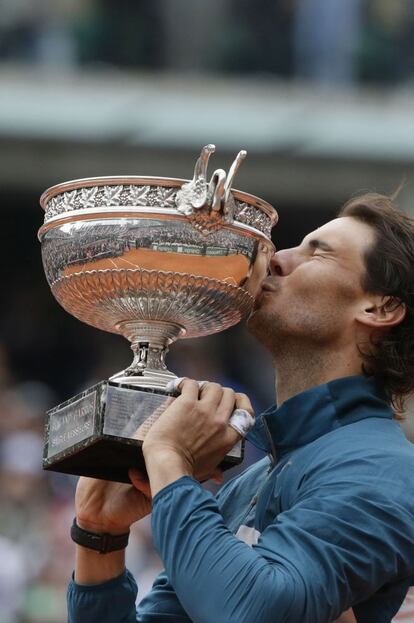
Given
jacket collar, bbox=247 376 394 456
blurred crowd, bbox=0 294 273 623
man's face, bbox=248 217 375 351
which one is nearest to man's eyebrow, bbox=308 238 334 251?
man's face, bbox=248 217 375 351

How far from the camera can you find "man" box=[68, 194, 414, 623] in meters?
2.78

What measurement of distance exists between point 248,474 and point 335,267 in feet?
1.60

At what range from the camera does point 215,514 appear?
9.34ft

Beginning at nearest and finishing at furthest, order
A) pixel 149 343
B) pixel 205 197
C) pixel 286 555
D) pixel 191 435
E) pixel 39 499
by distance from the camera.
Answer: pixel 286 555 < pixel 191 435 < pixel 205 197 < pixel 149 343 < pixel 39 499

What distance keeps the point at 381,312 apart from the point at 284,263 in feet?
0.73

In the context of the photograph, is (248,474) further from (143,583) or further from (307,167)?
(307,167)

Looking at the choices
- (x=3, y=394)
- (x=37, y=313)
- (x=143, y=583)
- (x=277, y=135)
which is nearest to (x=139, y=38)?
(x=277, y=135)

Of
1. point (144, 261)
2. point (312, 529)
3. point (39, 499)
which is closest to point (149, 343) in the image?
point (144, 261)

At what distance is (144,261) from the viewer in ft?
10.4

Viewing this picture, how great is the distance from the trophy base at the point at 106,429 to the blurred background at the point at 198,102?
709 centimetres

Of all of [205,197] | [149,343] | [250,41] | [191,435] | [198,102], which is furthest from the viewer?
[250,41]

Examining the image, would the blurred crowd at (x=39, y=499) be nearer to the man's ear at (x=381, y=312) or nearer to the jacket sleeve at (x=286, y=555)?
the man's ear at (x=381, y=312)

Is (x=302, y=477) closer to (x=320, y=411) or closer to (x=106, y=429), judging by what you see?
(x=320, y=411)

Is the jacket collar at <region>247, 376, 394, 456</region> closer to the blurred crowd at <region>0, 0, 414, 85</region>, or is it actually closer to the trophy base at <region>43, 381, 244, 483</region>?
the trophy base at <region>43, 381, 244, 483</region>
